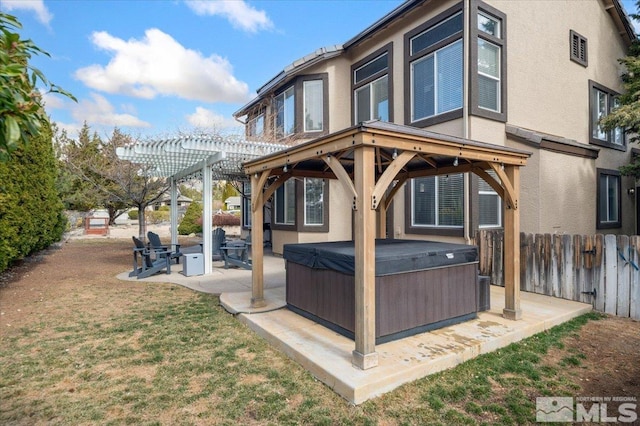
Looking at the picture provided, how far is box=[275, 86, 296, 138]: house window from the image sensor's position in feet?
39.1

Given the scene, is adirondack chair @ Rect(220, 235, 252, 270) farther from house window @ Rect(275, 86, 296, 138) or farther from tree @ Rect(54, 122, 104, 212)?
tree @ Rect(54, 122, 104, 212)

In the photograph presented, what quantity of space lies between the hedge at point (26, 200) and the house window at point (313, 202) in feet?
21.7

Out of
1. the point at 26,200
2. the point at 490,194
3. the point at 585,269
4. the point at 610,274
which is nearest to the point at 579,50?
the point at 490,194

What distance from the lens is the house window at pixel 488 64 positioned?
7461mm

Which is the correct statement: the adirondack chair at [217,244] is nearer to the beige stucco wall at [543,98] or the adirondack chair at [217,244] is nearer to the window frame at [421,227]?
the beige stucco wall at [543,98]

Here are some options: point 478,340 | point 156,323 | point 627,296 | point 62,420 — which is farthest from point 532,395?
point 156,323

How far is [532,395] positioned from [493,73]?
6.93m

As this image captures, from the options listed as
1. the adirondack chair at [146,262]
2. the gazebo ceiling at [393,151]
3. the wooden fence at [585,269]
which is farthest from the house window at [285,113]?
the wooden fence at [585,269]

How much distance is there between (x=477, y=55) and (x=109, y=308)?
8640mm

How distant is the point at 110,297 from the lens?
6.75 meters

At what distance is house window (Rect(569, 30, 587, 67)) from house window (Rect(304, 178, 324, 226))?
7.79 m

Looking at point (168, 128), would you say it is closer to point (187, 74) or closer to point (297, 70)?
point (297, 70)

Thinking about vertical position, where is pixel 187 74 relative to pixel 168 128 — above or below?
above

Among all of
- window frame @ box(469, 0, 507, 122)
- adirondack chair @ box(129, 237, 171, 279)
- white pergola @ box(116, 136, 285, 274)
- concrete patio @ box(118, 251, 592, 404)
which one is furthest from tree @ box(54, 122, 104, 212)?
window frame @ box(469, 0, 507, 122)
